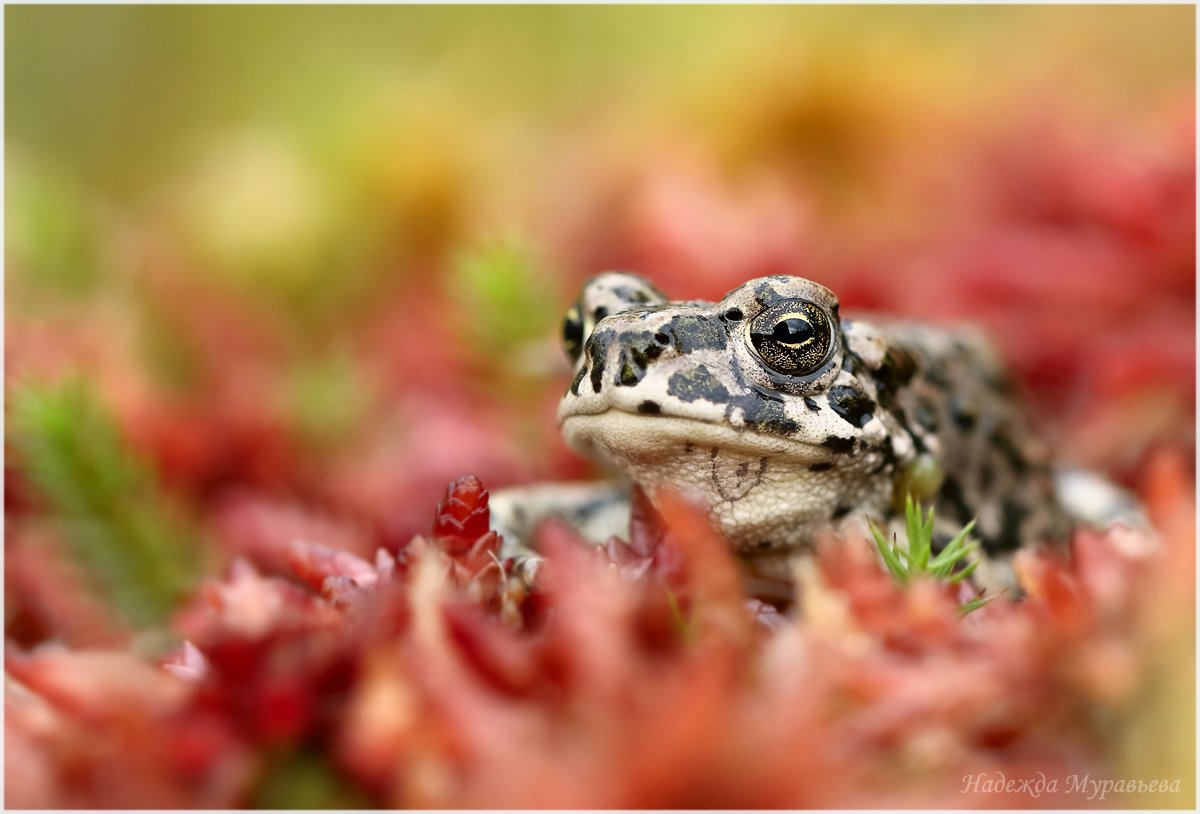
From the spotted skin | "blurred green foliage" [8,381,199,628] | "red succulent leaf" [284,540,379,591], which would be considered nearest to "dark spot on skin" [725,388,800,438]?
the spotted skin

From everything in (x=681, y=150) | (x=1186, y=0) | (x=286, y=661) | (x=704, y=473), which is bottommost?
(x=286, y=661)

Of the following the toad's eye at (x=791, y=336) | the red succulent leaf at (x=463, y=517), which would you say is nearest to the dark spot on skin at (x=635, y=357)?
the toad's eye at (x=791, y=336)

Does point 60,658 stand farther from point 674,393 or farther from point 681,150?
point 681,150

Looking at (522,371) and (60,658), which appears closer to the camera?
(60,658)

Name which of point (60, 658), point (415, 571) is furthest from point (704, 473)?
point (60, 658)

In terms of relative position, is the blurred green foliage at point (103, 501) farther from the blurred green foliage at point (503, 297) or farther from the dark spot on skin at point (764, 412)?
the dark spot on skin at point (764, 412)
